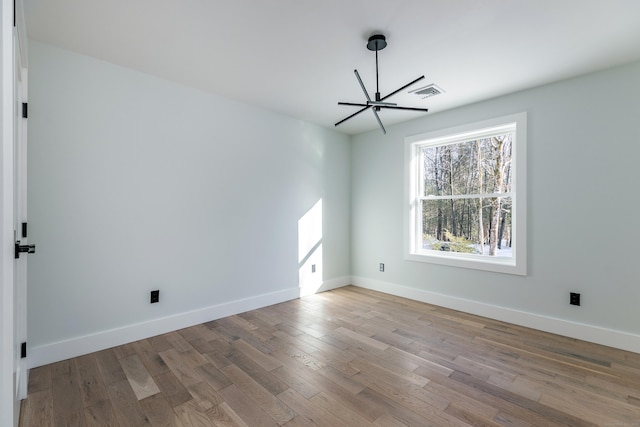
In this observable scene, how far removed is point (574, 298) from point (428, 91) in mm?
2474

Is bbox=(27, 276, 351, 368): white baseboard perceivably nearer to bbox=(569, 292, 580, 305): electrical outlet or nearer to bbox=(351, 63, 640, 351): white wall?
bbox=(351, 63, 640, 351): white wall

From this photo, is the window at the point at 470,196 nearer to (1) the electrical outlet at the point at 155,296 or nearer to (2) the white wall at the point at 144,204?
(2) the white wall at the point at 144,204

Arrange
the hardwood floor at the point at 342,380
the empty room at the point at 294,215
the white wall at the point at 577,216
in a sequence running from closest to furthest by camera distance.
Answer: the hardwood floor at the point at 342,380
the empty room at the point at 294,215
the white wall at the point at 577,216

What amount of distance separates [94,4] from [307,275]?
11.3ft

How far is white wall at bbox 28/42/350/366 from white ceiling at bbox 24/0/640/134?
0.34m

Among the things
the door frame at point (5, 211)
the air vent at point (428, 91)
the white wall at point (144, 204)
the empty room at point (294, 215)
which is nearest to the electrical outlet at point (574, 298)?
the empty room at point (294, 215)

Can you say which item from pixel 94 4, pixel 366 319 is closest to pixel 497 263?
pixel 366 319

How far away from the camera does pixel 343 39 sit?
2250mm

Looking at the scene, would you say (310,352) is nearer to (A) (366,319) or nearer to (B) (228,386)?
(B) (228,386)

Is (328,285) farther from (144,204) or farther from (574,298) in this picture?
(574,298)

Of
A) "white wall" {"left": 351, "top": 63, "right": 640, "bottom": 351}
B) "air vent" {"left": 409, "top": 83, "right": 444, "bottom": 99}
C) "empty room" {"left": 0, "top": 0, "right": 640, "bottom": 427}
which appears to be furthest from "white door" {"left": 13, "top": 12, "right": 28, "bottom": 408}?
"white wall" {"left": 351, "top": 63, "right": 640, "bottom": 351}

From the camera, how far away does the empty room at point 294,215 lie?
1.89 meters

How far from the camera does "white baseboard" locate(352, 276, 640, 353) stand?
102 inches

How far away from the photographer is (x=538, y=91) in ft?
9.99
